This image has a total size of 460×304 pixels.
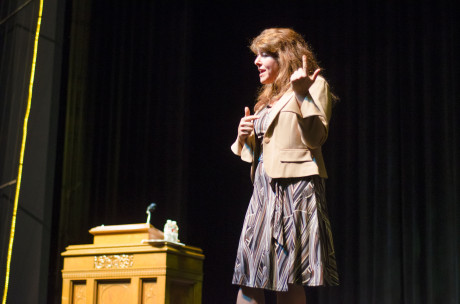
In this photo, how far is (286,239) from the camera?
2.19 meters

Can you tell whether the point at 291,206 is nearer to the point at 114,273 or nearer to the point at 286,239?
the point at 286,239

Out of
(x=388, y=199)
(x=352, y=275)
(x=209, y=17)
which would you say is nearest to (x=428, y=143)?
(x=388, y=199)

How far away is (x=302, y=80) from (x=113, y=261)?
1.39 m

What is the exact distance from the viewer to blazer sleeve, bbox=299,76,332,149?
216cm

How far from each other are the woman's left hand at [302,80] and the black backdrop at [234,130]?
229cm

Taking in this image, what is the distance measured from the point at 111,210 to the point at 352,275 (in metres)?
1.81

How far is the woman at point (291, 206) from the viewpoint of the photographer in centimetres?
215

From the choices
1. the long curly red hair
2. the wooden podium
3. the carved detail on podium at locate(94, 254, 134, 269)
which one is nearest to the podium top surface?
the wooden podium

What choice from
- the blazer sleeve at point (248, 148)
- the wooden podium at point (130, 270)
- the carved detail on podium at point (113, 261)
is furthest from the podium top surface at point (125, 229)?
the blazer sleeve at point (248, 148)

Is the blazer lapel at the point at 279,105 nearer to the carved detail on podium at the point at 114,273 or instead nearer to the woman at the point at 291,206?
the woman at the point at 291,206

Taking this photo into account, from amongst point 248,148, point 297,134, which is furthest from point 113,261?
point 297,134

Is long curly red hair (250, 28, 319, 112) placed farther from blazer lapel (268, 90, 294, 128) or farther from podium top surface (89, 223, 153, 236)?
podium top surface (89, 223, 153, 236)

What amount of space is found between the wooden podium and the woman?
2.36 feet

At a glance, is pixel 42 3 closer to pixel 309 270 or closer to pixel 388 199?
pixel 388 199
